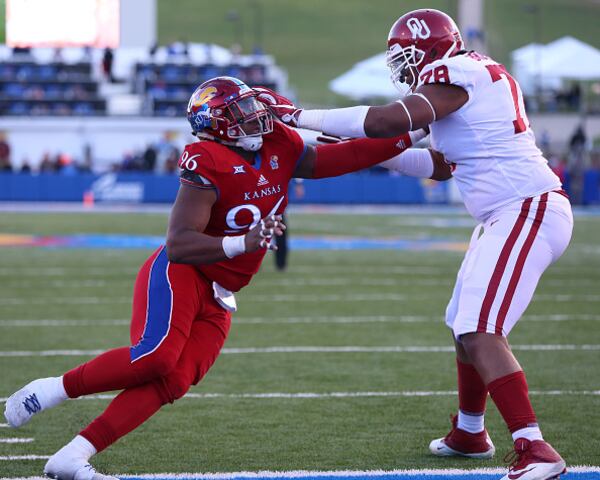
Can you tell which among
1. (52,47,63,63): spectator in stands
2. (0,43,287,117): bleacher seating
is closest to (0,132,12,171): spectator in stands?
(0,43,287,117): bleacher seating

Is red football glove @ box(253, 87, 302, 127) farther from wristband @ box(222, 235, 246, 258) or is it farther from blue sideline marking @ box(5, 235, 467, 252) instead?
blue sideline marking @ box(5, 235, 467, 252)

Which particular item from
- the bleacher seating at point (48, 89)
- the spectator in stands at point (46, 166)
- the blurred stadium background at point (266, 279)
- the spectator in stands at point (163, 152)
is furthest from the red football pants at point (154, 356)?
the bleacher seating at point (48, 89)

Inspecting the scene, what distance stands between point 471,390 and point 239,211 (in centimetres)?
126

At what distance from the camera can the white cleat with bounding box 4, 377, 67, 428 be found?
430cm

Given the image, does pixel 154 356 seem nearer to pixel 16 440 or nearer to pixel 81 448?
pixel 81 448

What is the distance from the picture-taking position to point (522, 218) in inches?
169

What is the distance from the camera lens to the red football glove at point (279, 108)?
438cm

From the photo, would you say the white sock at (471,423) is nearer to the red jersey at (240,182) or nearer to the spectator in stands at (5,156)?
the red jersey at (240,182)

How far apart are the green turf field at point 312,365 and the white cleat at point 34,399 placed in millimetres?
269

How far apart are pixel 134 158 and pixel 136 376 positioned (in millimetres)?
27449

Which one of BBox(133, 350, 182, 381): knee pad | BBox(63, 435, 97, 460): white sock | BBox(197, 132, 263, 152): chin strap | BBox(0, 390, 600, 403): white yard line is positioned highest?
BBox(197, 132, 263, 152): chin strap

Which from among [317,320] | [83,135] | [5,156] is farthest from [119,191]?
[317,320]

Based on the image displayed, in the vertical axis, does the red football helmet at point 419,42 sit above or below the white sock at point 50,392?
above

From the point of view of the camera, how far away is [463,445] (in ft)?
15.6
